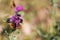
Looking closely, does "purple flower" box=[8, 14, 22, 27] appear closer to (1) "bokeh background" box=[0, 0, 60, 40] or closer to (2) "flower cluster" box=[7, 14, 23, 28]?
(2) "flower cluster" box=[7, 14, 23, 28]

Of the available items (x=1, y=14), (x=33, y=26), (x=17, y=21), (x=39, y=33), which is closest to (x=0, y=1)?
(x=1, y=14)

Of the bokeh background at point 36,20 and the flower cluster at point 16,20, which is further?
the bokeh background at point 36,20

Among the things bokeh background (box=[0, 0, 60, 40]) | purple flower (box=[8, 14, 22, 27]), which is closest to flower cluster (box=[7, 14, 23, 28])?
purple flower (box=[8, 14, 22, 27])

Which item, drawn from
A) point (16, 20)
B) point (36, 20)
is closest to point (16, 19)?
point (16, 20)

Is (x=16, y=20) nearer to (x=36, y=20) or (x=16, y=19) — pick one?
(x=16, y=19)

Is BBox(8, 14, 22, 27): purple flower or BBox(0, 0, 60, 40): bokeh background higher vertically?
BBox(8, 14, 22, 27): purple flower

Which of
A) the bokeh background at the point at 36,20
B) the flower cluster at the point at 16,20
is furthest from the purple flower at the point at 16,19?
the bokeh background at the point at 36,20

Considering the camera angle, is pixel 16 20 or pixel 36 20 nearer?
pixel 16 20

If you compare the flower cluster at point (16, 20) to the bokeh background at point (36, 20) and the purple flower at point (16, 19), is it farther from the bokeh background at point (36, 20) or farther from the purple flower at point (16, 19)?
the bokeh background at point (36, 20)

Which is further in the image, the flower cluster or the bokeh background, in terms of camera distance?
the bokeh background
